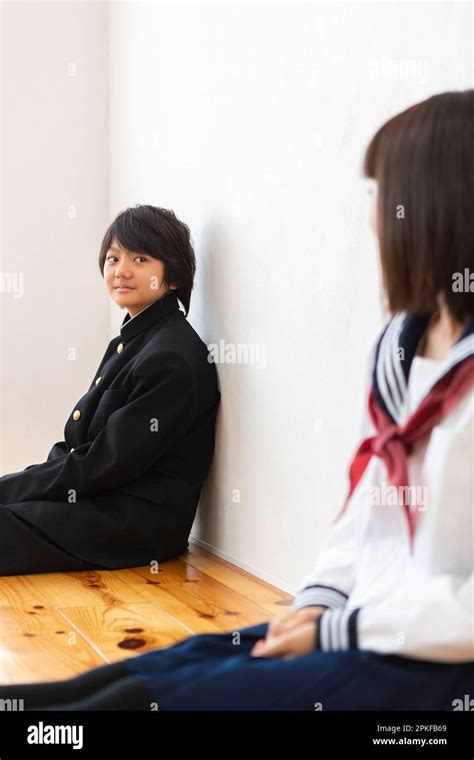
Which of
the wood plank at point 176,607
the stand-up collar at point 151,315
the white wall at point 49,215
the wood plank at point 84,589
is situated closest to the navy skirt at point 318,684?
the wood plank at point 176,607

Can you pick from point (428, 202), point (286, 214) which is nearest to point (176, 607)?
point (286, 214)

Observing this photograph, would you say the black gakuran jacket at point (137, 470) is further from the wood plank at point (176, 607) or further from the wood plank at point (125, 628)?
the wood plank at point (125, 628)

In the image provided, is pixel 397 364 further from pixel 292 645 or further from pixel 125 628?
pixel 125 628

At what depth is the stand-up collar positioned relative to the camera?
275 cm

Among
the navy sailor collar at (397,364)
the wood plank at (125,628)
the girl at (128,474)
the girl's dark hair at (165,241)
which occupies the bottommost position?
the wood plank at (125,628)

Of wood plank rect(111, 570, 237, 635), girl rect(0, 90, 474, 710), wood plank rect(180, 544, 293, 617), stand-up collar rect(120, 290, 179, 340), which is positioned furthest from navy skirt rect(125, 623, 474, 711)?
stand-up collar rect(120, 290, 179, 340)

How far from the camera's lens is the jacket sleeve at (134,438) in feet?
8.16

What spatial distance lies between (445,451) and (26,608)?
1.27m

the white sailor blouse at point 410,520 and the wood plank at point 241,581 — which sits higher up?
the white sailor blouse at point 410,520

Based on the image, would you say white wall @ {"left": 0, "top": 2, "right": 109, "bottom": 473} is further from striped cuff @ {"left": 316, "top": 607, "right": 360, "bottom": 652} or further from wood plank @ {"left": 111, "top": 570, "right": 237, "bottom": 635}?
striped cuff @ {"left": 316, "top": 607, "right": 360, "bottom": 652}

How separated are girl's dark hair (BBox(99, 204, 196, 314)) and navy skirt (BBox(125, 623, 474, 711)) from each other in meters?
1.76

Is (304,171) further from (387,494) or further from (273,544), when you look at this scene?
(387,494)

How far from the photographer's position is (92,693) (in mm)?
1136

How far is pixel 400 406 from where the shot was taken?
128 cm
